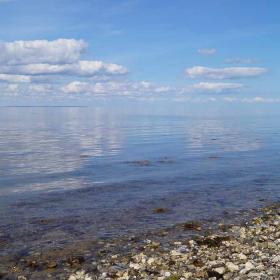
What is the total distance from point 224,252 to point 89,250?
5.62m

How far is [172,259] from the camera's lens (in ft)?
49.5

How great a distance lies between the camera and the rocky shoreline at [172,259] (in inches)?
533

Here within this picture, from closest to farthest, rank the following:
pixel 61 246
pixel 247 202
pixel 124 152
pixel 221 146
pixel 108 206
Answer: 1. pixel 61 246
2. pixel 108 206
3. pixel 247 202
4. pixel 124 152
5. pixel 221 146

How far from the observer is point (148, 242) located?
A: 17.5 metres

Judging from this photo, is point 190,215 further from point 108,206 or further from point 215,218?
point 108,206

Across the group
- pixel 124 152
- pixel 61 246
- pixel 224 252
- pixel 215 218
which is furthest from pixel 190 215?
pixel 124 152

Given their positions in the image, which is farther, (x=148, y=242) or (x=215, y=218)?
(x=215, y=218)

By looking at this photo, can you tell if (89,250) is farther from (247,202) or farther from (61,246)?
(247,202)

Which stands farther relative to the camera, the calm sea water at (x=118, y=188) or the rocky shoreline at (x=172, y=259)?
the calm sea water at (x=118, y=188)

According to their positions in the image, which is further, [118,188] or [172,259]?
[118,188]

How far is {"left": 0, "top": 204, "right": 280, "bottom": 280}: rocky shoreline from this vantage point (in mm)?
13549

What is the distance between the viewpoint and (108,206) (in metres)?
23.9

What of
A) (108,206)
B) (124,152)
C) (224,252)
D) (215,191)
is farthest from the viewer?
(124,152)

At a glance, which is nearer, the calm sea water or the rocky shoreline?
the rocky shoreline
